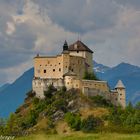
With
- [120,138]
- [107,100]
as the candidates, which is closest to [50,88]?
[107,100]

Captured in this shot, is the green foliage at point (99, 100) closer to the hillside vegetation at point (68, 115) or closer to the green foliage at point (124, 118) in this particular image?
the hillside vegetation at point (68, 115)

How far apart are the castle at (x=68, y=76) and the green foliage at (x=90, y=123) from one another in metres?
7.82

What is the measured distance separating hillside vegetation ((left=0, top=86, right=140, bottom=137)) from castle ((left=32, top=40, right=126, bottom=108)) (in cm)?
129

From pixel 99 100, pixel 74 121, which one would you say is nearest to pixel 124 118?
pixel 99 100

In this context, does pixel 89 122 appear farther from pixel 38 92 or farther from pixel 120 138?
pixel 120 138

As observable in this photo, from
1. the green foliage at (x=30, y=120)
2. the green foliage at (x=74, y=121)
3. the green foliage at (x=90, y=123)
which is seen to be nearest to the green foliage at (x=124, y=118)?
the green foliage at (x=90, y=123)

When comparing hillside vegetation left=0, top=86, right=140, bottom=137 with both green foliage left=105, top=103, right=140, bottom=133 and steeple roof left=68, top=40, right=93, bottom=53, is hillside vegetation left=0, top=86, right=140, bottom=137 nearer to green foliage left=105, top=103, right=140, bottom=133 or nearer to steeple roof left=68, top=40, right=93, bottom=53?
green foliage left=105, top=103, right=140, bottom=133

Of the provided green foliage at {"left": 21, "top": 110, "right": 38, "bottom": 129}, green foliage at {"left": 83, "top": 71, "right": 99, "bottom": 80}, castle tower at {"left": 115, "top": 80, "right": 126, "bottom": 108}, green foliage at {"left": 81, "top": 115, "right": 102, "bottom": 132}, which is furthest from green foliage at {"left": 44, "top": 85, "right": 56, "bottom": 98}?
castle tower at {"left": 115, "top": 80, "right": 126, "bottom": 108}

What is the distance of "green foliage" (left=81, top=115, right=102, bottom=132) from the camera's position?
4580 inches

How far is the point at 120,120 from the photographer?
120 metres

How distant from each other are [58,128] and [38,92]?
1239 centimetres

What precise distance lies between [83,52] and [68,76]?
424 inches

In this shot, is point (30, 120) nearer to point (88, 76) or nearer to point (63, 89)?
point (63, 89)

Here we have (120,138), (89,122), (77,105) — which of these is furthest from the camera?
(77,105)
